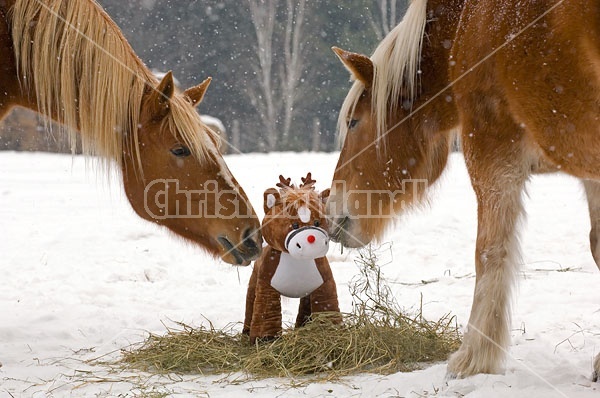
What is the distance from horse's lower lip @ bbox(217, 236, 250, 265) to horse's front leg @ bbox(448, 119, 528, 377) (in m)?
1.21

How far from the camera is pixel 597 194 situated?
307cm

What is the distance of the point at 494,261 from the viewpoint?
275 centimetres

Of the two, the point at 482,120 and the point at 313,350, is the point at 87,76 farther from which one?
the point at 482,120

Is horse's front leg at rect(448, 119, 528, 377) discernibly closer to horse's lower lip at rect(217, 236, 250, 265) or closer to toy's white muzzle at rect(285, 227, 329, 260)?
toy's white muzzle at rect(285, 227, 329, 260)

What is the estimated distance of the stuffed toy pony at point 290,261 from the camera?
3.20 metres

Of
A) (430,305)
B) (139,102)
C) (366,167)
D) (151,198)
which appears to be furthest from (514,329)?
(139,102)

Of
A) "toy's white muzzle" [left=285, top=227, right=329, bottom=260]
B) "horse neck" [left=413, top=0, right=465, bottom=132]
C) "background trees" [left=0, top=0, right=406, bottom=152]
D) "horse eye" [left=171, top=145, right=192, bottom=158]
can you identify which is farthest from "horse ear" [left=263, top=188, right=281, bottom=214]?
"background trees" [left=0, top=0, right=406, bottom=152]

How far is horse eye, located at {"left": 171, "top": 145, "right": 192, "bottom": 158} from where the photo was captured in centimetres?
340

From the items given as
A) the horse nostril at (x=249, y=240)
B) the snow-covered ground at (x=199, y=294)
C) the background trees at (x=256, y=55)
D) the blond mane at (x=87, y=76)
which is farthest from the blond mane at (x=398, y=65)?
the background trees at (x=256, y=55)

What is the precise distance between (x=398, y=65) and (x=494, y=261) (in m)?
1.11

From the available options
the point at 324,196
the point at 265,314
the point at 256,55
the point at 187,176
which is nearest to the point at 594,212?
the point at 324,196

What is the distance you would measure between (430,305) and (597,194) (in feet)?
5.29

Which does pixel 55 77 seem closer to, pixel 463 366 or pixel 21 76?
pixel 21 76

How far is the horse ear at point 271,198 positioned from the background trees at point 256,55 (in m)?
16.5
